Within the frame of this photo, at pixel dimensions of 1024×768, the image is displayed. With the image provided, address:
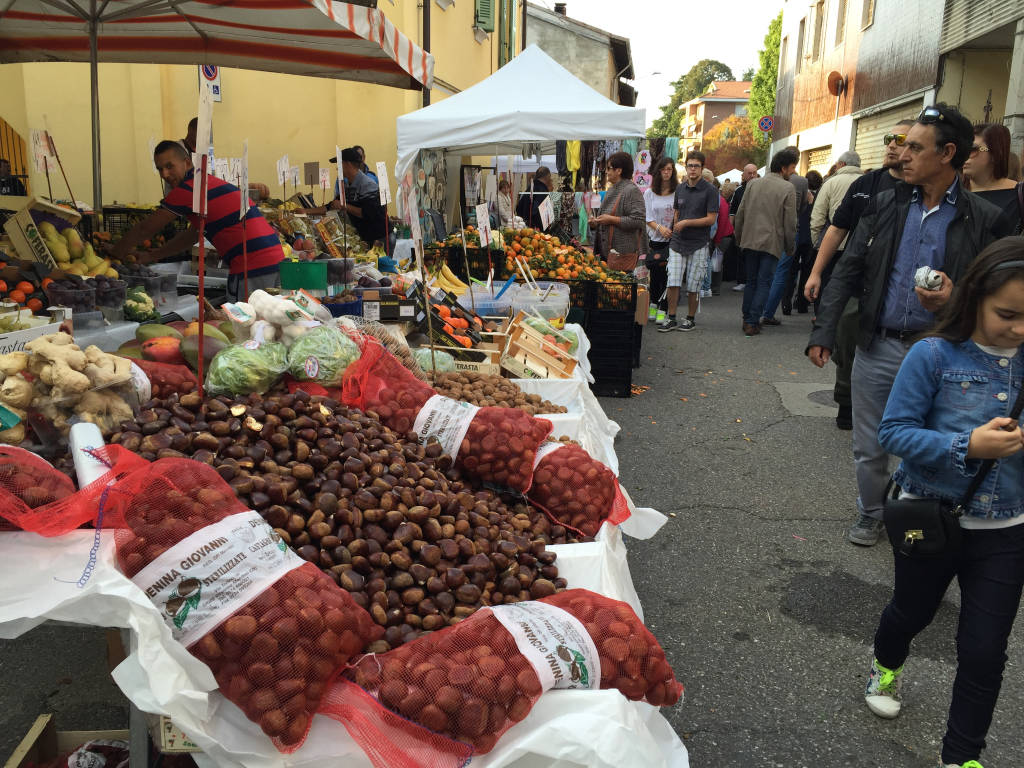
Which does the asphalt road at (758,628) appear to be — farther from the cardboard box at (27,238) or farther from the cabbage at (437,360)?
the cardboard box at (27,238)

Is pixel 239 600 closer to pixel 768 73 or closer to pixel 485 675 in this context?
pixel 485 675

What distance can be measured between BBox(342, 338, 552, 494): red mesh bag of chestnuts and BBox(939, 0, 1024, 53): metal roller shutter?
12.2 metres

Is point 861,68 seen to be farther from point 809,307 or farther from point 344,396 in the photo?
point 344,396

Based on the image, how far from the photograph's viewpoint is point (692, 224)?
9.62m

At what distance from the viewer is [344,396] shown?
9.04 ft

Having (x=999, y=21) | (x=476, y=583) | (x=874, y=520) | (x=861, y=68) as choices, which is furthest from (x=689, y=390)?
(x=861, y=68)

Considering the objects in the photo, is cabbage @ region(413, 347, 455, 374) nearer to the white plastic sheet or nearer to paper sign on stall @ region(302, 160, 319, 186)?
the white plastic sheet

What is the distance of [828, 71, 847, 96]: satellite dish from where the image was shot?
21.1 metres

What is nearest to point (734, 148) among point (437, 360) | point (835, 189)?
point (835, 189)

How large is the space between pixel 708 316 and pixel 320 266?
8281 mm

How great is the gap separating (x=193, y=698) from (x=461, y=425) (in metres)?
1.34

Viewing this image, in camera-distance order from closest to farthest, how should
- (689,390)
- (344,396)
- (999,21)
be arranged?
(344,396) < (689,390) < (999,21)

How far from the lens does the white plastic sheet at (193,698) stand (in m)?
1.51

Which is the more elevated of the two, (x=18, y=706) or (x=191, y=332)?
(x=191, y=332)
